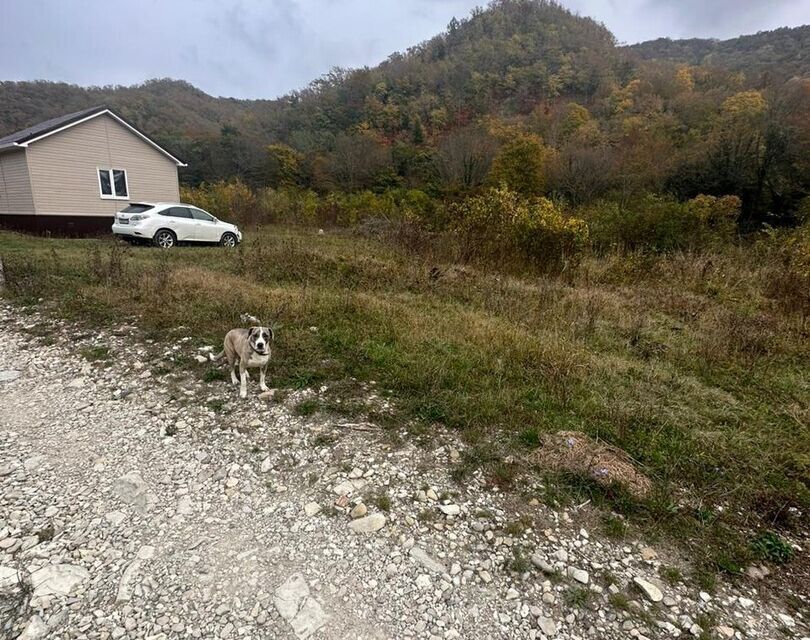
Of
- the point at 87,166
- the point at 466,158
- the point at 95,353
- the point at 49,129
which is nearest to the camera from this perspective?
the point at 95,353

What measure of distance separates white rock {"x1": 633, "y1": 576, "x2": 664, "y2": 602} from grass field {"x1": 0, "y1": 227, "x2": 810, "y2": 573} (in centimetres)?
37

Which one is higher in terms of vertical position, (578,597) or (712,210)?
(712,210)

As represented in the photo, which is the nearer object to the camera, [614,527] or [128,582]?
[128,582]

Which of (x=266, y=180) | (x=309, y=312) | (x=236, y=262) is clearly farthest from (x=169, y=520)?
(x=266, y=180)

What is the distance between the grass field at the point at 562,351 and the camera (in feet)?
10.2

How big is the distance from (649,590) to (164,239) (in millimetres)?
15057

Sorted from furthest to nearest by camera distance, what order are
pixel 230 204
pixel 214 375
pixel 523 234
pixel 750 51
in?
pixel 750 51 < pixel 230 204 < pixel 523 234 < pixel 214 375

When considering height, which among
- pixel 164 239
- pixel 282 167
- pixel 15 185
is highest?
pixel 282 167

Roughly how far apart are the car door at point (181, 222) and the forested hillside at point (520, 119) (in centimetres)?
1276

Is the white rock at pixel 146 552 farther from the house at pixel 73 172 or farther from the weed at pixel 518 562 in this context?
the house at pixel 73 172

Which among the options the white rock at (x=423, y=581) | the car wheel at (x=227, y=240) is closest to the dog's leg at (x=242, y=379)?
the white rock at (x=423, y=581)

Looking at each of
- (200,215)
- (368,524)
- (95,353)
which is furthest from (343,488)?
(200,215)

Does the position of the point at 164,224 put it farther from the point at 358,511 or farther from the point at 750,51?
the point at 750,51

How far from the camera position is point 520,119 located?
129 feet
